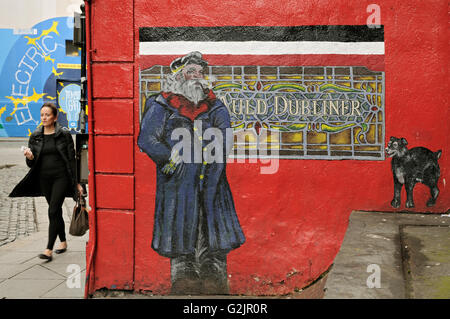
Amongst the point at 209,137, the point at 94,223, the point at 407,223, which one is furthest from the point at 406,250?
the point at 94,223

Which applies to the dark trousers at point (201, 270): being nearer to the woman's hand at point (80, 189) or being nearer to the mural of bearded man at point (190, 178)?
the mural of bearded man at point (190, 178)

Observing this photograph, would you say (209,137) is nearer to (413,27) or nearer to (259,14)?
(259,14)

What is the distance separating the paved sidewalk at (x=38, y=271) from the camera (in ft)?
13.7

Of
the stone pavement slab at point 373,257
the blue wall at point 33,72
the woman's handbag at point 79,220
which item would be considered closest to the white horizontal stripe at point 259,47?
the stone pavement slab at point 373,257

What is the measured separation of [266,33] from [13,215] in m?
6.08

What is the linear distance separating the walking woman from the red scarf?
1.87 m

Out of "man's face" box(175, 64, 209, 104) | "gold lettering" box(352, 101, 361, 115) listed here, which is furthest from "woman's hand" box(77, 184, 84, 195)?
"gold lettering" box(352, 101, 361, 115)

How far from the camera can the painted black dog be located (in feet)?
12.8

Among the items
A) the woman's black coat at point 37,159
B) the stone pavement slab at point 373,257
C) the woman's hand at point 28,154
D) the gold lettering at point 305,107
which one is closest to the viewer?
the stone pavement slab at point 373,257

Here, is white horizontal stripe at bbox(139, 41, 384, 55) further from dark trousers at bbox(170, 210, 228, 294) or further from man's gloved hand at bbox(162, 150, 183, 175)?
dark trousers at bbox(170, 210, 228, 294)

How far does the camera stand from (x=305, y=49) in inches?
156

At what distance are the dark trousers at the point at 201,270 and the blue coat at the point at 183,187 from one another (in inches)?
1.9

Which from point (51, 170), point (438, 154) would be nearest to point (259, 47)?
point (438, 154)
